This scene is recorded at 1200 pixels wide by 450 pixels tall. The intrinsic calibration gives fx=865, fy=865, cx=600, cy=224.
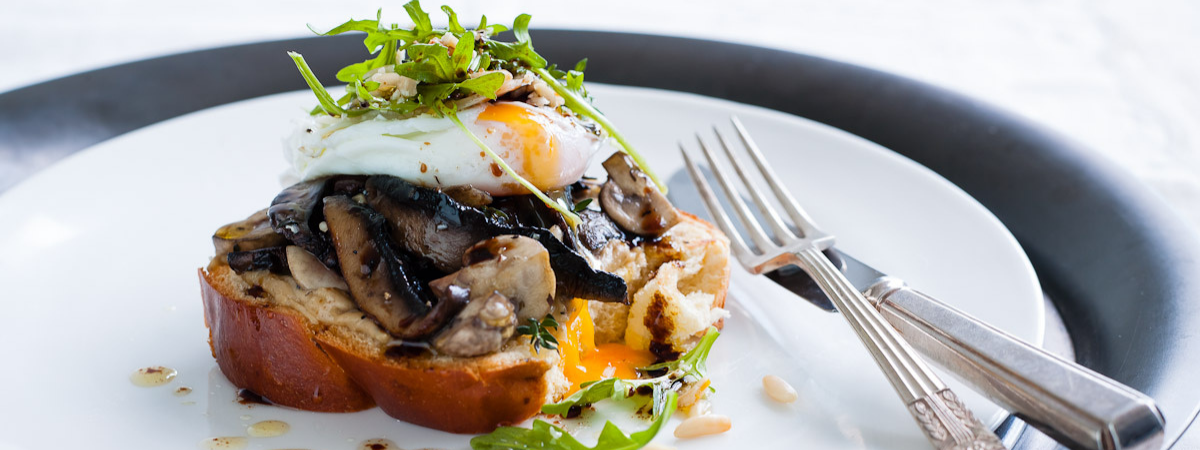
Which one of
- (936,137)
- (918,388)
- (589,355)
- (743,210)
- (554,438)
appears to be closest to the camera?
(918,388)

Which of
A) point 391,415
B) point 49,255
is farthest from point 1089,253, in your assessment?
point 49,255

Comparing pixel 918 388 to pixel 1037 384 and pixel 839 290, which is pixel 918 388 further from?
pixel 839 290

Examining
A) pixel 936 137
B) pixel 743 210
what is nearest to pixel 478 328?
pixel 743 210

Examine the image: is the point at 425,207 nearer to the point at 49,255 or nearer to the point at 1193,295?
the point at 49,255

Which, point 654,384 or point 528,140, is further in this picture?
point 528,140

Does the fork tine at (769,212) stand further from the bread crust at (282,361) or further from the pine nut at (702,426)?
the bread crust at (282,361)

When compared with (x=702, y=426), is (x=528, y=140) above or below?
above

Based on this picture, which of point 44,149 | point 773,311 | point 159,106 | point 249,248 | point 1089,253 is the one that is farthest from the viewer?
point 159,106
